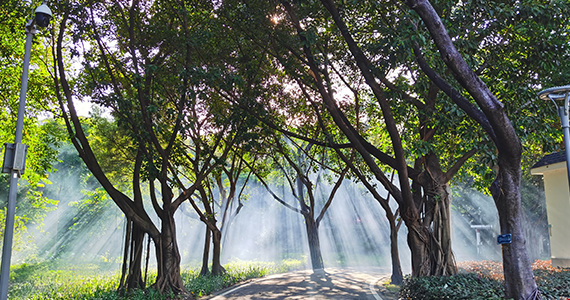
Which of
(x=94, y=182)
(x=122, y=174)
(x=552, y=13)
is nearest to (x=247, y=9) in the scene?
(x=552, y=13)

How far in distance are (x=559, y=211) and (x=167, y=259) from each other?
14.0 metres

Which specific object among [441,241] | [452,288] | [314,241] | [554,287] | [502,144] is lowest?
[452,288]

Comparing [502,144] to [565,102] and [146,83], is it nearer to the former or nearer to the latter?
[565,102]

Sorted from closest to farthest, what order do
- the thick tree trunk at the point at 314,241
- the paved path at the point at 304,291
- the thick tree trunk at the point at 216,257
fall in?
the paved path at the point at 304,291, the thick tree trunk at the point at 216,257, the thick tree trunk at the point at 314,241

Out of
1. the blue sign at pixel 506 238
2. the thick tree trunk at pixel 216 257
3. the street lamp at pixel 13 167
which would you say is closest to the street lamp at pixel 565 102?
the blue sign at pixel 506 238

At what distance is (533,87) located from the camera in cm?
1021

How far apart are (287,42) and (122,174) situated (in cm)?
1349

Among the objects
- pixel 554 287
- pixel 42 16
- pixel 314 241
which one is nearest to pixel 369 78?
pixel 554 287

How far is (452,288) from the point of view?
30.4 ft

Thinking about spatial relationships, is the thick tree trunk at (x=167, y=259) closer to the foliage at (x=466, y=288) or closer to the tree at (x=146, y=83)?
the tree at (x=146, y=83)

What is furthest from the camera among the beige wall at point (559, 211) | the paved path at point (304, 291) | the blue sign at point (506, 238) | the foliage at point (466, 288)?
the beige wall at point (559, 211)

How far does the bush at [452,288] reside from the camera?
27.0ft

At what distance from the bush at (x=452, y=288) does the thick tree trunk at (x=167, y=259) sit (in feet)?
21.0

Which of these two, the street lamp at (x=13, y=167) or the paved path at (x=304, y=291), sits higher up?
the street lamp at (x=13, y=167)
